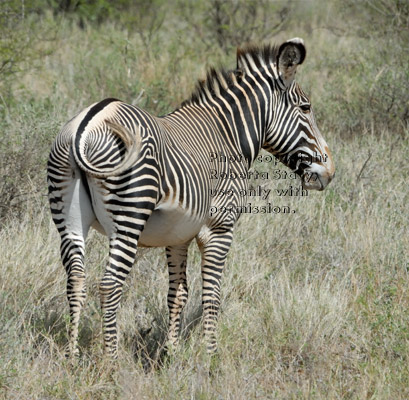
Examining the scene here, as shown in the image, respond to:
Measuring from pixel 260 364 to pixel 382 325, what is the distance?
0.90m


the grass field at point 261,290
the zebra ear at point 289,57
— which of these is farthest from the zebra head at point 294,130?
the grass field at point 261,290

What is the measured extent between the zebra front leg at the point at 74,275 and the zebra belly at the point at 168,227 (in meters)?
0.40

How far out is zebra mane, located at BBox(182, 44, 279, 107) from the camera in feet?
15.2

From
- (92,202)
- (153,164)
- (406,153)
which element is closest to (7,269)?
(92,202)

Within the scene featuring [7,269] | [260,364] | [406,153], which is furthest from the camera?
[406,153]

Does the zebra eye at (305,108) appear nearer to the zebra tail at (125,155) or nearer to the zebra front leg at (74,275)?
the zebra tail at (125,155)

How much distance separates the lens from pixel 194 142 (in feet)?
13.9

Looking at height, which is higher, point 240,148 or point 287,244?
point 240,148

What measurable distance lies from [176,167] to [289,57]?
4.21ft

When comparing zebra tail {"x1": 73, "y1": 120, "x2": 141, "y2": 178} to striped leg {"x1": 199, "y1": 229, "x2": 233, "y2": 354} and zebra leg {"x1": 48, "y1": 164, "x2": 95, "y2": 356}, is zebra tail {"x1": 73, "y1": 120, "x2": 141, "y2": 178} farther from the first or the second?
striped leg {"x1": 199, "y1": 229, "x2": 233, "y2": 354}

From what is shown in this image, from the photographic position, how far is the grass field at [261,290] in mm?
3744

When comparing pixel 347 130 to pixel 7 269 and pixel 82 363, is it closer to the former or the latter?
pixel 7 269

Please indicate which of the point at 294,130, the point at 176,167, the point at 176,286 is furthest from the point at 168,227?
the point at 294,130

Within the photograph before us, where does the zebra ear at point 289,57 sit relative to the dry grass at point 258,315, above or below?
above
